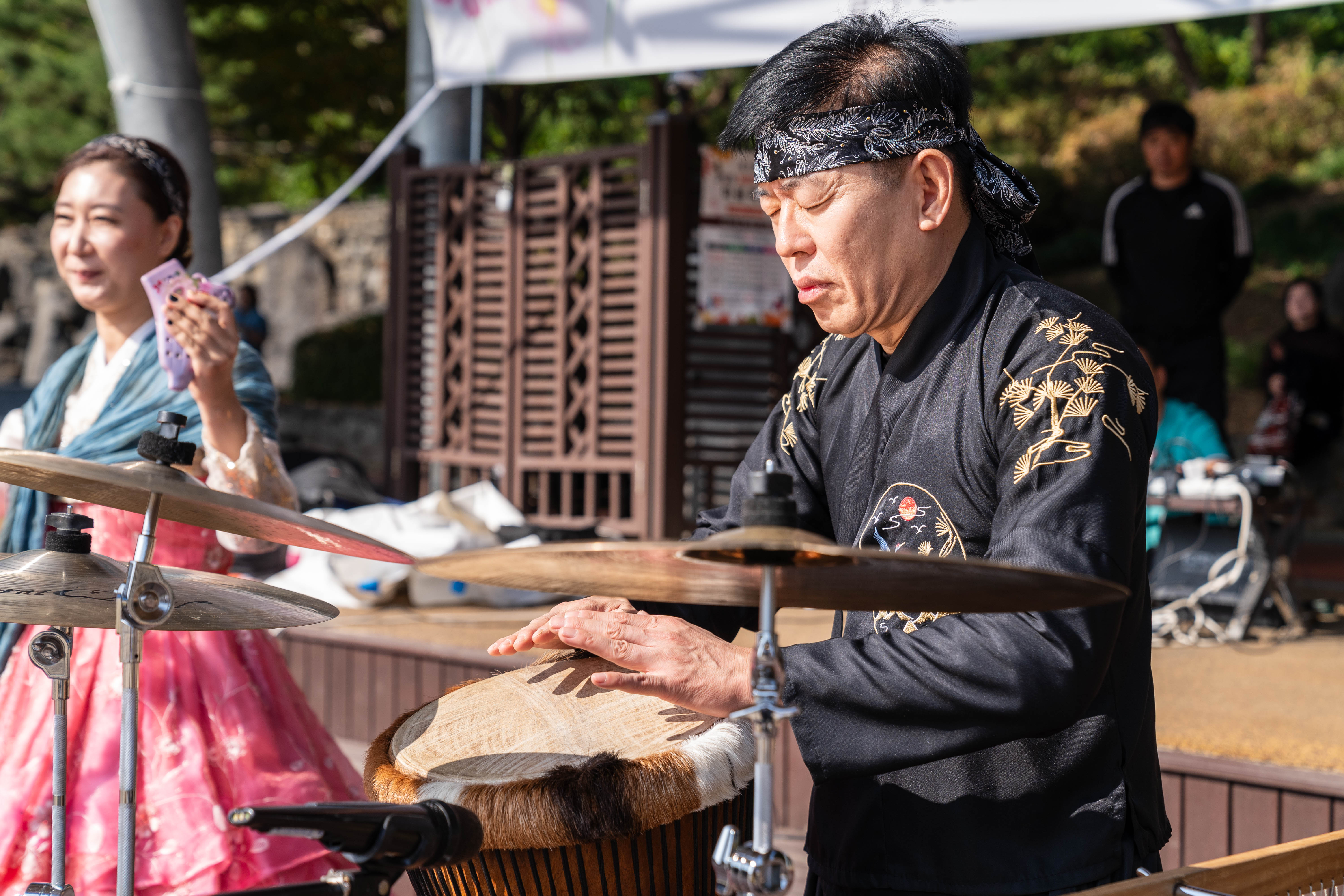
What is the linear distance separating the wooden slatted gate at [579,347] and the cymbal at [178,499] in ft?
14.6

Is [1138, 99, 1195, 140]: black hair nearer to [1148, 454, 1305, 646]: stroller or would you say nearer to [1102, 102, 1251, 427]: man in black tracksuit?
[1102, 102, 1251, 427]: man in black tracksuit

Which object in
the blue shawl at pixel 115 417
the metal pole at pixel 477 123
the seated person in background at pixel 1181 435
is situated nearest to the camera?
the blue shawl at pixel 115 417

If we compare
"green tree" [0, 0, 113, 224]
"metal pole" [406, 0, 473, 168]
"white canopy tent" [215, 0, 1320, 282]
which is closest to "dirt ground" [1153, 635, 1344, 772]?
"white canopy tent" [215, 0, 1320, 282]

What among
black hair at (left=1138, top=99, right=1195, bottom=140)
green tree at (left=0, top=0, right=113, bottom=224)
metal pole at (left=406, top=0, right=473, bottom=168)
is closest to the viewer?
black hair at (left=1138, top=99, right=1195, bottom=140)

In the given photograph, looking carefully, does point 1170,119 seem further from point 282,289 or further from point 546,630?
point 282,289

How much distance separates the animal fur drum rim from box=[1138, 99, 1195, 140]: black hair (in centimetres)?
477

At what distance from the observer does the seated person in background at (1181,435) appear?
5480 mm

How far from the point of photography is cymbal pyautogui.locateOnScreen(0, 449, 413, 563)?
1.55 metres

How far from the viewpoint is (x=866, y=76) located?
63.1 inches

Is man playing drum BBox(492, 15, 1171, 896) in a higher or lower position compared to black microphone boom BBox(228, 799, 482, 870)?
higher

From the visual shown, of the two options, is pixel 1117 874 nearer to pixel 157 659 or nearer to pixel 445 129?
pixel 157 659

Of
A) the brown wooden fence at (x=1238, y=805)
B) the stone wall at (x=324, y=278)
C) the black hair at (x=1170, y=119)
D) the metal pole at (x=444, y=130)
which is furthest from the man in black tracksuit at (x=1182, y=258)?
the stone wall at (x=324, y=278)

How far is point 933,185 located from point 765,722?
745mm

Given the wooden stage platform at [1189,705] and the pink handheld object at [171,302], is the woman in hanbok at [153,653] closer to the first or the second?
the pink handheld object at [171,302]
